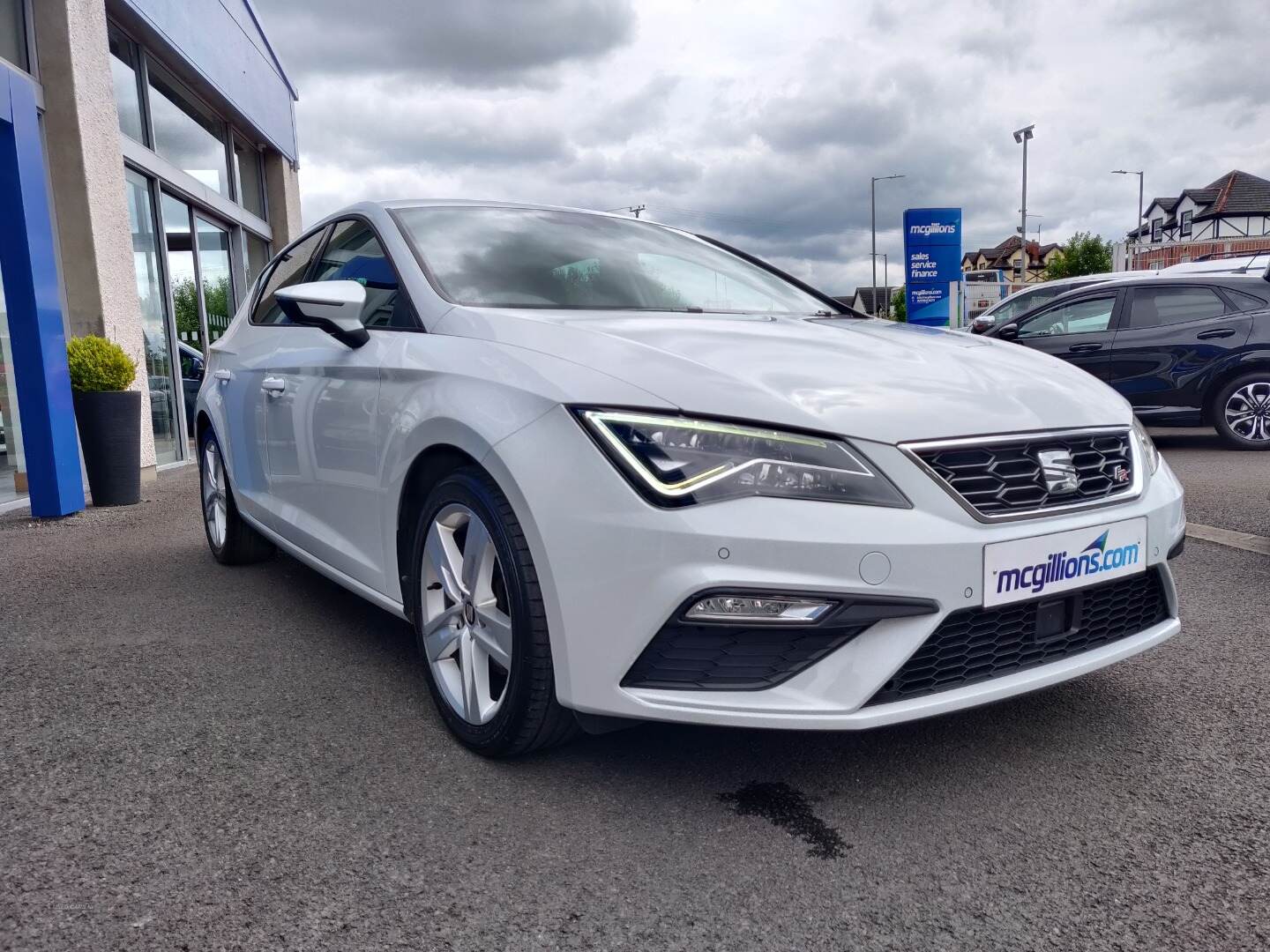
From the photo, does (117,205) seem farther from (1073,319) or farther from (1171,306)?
(1171,306)

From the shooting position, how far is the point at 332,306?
2.73 metres

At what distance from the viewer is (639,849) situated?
197cm

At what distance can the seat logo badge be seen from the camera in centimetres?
211

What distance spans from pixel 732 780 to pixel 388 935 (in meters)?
0.85

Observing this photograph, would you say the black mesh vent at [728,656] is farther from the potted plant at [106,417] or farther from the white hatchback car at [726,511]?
the potted plant at [106,417]

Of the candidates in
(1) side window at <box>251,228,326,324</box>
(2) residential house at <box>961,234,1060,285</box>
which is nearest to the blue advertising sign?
(1) side window at <box>251,228,326,324</box>

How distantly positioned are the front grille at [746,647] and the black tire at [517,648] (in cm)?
24

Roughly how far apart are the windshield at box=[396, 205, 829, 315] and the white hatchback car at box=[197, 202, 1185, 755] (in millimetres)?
32

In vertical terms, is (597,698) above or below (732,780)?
above

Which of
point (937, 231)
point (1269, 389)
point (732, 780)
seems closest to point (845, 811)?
point (732, 780)

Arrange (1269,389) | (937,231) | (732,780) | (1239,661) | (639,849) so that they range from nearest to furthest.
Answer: (639,849) < (732,780) < (1239,661) < (1269,389) < (937,231)

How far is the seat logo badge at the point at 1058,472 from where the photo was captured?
6.93 ft

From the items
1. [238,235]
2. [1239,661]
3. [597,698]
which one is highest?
[238,235]

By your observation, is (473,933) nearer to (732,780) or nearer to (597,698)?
(597,698)
